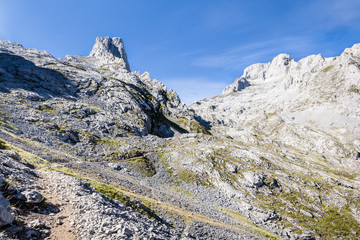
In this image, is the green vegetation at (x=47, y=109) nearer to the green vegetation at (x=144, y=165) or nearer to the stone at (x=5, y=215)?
the green vegetation at (x=144, y=165)

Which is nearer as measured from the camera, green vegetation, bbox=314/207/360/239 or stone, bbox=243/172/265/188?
green vegetation, bbox=314/207/360/239

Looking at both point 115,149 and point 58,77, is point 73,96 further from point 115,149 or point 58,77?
point 115,149

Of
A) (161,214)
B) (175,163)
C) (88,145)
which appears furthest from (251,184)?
(88,145)

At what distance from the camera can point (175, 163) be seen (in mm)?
88562

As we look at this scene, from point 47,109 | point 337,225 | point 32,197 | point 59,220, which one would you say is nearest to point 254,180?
point 337,225

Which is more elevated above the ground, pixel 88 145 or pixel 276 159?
pixel 276 159

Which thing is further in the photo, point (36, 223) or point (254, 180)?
point (254, 180)

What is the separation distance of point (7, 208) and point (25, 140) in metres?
58.2

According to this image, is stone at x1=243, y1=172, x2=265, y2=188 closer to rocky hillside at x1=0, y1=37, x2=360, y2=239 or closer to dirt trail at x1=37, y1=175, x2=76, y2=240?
rocky hillside at x1=0, y1=37, x2=360, y2=239

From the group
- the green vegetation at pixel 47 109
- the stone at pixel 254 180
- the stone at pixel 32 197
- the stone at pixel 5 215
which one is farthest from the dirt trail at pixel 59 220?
the green vegetation at pixel 47 109

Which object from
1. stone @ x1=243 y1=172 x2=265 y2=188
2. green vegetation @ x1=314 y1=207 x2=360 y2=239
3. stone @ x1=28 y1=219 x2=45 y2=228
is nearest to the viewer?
stone @ x1=28 y1=219 x2=45 y2=228

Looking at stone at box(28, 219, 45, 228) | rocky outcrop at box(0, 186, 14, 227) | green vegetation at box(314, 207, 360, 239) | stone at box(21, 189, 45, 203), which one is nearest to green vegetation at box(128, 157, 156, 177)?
stone at box(21, 189, 45, 203)

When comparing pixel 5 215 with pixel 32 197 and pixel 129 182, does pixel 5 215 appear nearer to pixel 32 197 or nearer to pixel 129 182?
pixel 32 197

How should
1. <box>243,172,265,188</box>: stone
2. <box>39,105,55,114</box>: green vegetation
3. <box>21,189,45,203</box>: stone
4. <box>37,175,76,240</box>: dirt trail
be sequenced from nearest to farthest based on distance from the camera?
<box>37,175,76,240</box>: dirt trail → <box>21,189,45,203</box>: stone → <box>243,172,265,188</box>: stone → <box>39,105,55,114</box>: green vegetation
